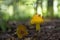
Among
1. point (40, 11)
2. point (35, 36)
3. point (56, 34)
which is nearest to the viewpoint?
point (35, 36)

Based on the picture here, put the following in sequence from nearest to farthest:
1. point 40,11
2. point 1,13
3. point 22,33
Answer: point 1,13 < point 22,33 < point 40,11

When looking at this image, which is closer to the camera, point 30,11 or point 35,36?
point 35,36

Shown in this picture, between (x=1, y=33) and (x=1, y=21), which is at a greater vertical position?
(x=1, y=21)

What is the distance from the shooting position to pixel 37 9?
17.0 ft

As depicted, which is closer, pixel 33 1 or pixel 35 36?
pixel 35 36

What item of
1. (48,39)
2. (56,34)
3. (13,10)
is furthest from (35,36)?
(13,10)

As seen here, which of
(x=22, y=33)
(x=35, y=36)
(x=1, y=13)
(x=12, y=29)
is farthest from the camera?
(x=12, y=29)

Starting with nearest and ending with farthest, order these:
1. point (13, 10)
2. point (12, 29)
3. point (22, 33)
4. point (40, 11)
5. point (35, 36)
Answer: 1. point (22, 33)
2. point (35, 36)
3. point (12, 29)
4. point (13, 10)
5. point (40, 11)

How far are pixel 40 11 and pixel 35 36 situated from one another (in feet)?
8.27

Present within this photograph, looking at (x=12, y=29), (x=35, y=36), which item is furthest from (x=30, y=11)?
(x=35, y=36)

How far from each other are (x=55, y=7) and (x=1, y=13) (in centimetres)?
356

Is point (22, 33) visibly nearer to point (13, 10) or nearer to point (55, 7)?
point (13, 10)

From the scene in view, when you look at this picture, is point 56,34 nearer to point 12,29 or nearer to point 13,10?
point 12,29

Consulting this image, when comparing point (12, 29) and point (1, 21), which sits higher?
point (1, 21)
